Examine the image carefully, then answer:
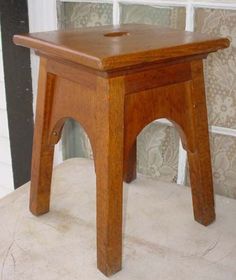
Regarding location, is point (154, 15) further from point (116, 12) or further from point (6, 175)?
point (6, 175)

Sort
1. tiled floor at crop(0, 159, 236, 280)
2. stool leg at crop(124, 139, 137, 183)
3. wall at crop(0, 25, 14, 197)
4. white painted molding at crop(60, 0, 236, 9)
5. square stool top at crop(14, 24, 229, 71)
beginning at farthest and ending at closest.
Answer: wall at crop(0, 25, 14, 197)
stool leg at crop(124, 139, 137, 183)
white painted molding at crop(60, 0, 236, 9)
tiled floor at crop(0, 159, 236, 280)
square stool top at crop(14, 24, 229, 71)

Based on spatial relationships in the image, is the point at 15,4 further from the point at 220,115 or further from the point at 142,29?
the point at 220,115

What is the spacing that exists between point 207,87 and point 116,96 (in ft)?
1.45

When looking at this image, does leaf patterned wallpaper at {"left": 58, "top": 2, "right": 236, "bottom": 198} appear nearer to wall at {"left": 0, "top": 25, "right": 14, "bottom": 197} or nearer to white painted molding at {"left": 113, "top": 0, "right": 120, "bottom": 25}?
white painted molding at {"left": 113, "top": 0, "right": 120, "bottom": 25}

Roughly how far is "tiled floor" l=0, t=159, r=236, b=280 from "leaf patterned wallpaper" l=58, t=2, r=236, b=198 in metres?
0.09

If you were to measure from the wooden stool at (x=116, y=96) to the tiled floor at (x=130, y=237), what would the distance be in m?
0.06

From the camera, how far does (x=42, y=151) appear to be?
88 cm

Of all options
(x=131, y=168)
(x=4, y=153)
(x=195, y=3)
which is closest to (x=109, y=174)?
(x=131, y=168)

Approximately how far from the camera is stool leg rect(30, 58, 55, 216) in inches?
32.7

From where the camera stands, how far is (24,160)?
140cm

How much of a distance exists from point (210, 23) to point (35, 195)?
58cm

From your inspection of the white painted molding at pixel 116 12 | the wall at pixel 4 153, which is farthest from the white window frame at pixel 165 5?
the wall at pixel 4 153

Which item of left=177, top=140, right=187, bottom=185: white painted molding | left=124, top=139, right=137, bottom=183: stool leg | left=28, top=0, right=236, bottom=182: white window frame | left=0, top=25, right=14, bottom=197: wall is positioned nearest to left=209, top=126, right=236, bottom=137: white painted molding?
left=28, top=0, right=236, bottom=182: white window frame

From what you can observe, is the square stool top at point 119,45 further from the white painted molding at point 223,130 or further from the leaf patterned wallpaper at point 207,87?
the white painted molding at point 223,130
